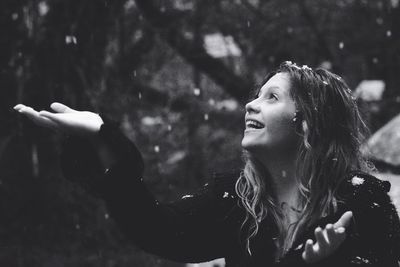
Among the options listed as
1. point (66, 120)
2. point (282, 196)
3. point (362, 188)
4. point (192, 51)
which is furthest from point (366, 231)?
point (192, 51)

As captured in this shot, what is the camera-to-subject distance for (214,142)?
23.8 feet

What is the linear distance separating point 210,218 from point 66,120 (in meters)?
0.74

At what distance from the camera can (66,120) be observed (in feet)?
5.54

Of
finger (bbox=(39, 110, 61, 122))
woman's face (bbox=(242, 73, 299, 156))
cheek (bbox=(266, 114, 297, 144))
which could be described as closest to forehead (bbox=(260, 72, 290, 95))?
Answer: woman's face (bbox=(242, 73, 299, 156))

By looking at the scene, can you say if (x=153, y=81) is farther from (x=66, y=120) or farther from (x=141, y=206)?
(x=66, y=120)

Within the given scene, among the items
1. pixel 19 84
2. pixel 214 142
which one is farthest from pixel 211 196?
pixel 214 142

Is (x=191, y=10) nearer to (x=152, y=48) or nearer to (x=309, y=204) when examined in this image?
(x=152, y=48)

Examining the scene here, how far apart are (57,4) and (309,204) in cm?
438

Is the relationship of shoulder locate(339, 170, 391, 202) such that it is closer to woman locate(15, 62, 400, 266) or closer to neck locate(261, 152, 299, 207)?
woman locate(15, 62, 400, 266)

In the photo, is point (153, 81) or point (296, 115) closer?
point (296, 115)

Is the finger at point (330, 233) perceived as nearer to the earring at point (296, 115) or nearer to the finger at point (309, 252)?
the finger at point (309, 252)

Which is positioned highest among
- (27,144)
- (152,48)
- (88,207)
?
(152,48)

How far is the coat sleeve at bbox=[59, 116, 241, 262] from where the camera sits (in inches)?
70.2

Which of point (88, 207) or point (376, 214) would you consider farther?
point (88, 207)
